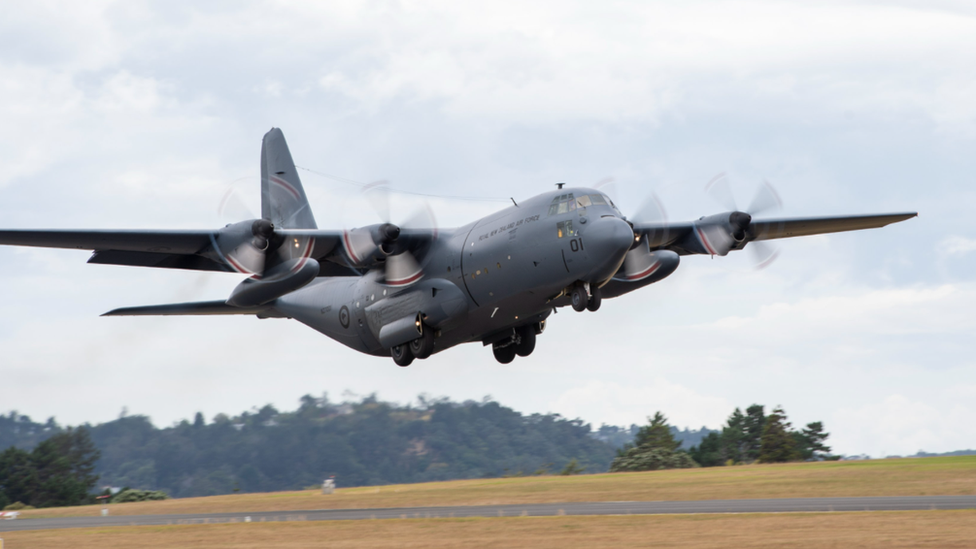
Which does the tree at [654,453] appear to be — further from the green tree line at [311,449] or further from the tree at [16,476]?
the tree at [16,476]

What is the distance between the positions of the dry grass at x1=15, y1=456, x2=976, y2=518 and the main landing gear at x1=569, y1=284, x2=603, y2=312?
777cm

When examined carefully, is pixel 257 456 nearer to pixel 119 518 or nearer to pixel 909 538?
pixel 119 518

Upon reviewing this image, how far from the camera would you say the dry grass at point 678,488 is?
2791 centimetres

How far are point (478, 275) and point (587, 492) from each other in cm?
1026

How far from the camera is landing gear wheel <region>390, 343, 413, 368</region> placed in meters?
Result: 26.9

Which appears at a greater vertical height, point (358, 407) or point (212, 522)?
point (358, 407)

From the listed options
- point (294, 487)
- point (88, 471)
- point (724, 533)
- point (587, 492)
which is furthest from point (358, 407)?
point (724, 533)

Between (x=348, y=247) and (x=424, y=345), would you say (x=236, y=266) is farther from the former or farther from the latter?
(x=424, y=345)

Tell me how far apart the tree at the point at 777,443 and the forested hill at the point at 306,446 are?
11597 millimetres

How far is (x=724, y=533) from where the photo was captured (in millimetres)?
18734

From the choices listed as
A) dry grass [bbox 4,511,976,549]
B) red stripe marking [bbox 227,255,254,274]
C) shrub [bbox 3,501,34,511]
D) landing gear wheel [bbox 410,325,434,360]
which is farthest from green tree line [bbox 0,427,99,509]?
red stripe marking [bbox 227,255,254,274]

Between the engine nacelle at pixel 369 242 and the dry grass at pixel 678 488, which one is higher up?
the engine nacelle at pixel 369 242

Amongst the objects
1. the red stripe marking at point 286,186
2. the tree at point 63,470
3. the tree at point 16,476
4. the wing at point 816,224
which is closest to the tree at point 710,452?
the wing at point 816,224

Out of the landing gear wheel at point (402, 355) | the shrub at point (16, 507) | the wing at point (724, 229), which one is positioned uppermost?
the wing at point (724, 229)
